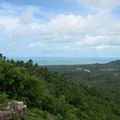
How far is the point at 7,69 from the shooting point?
123 ft

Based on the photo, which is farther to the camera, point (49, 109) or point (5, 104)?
point (49, 109)

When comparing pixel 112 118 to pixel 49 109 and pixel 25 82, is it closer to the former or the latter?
pixel 49 109

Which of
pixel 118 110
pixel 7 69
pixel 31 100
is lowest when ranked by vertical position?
pixel 118 110

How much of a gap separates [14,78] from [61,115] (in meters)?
6.93

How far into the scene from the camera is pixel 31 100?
37531 mm

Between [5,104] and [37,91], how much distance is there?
413 inches

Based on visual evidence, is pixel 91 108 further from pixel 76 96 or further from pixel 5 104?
pixel 5 104

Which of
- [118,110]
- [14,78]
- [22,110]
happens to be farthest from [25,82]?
[118,110]

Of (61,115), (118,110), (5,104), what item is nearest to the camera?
(5,104)

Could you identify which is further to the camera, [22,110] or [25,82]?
[25,82]

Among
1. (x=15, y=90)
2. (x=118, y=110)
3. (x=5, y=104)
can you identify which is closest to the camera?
(x=5, y=104)

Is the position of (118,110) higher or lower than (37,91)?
lower

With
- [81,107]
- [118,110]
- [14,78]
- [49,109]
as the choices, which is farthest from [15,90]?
[118,110]

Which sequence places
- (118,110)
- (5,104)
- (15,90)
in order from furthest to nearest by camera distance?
1. (118,110)
2. (15,90)
3. (5,104)
